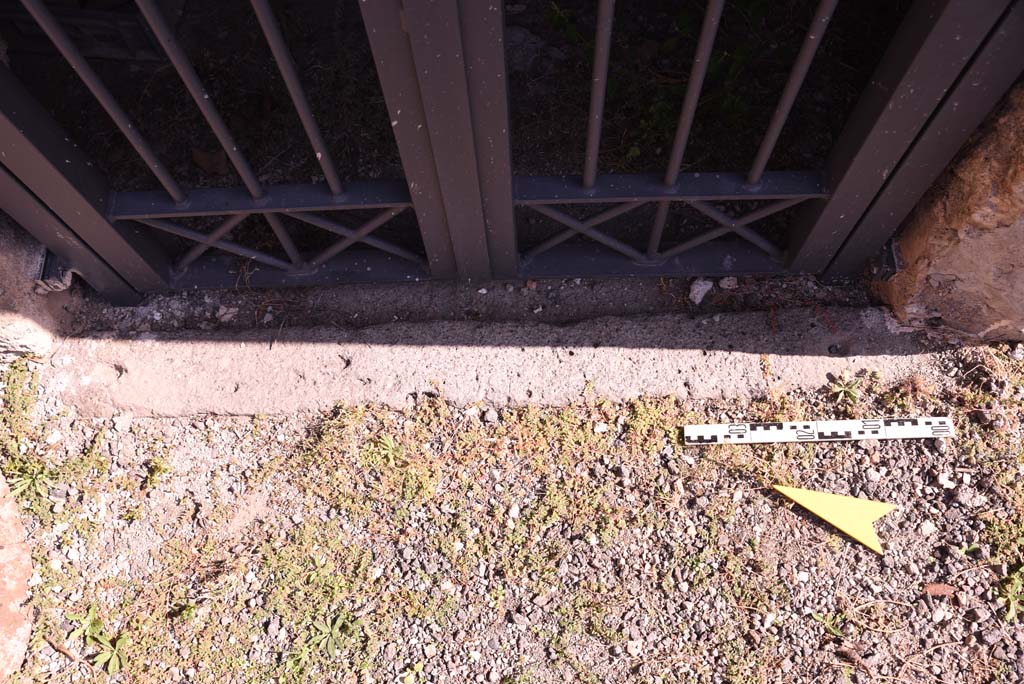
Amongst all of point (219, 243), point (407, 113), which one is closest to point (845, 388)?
point (407, 113)

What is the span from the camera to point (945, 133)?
8.49 feet

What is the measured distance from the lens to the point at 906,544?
306 centimetres

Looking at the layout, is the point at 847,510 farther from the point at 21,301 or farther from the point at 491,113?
the point at 21,301

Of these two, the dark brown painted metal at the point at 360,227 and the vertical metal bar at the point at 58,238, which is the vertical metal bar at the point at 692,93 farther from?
the vertical metal bar at the point at 58,238

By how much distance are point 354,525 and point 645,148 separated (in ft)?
6.54

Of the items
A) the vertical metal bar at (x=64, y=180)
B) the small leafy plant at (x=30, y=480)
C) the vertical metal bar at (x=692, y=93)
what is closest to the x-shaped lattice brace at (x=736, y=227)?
the vertical metal bar at (x=692, y=93)

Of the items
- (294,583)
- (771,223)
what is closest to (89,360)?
(294,583)

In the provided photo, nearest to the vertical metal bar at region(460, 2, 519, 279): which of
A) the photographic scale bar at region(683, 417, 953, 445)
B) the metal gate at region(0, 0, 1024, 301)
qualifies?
the metal gate at region(0, 0, 1024, 301)

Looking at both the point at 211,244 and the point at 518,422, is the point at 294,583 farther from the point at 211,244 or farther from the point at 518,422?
the point at 211,244

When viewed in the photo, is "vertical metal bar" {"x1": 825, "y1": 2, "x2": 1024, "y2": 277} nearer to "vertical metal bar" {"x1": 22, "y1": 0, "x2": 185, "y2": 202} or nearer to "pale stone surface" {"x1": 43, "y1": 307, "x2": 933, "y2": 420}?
"pale stone surface" {"x1": 43, "y1": 307, "x2": 933, "y2": 420}

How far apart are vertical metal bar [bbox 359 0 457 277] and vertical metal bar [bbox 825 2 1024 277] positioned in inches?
62.6

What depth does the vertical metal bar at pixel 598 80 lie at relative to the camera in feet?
7.11

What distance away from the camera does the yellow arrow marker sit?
3064 millimetres

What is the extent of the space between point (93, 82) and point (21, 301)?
1.29 meters
